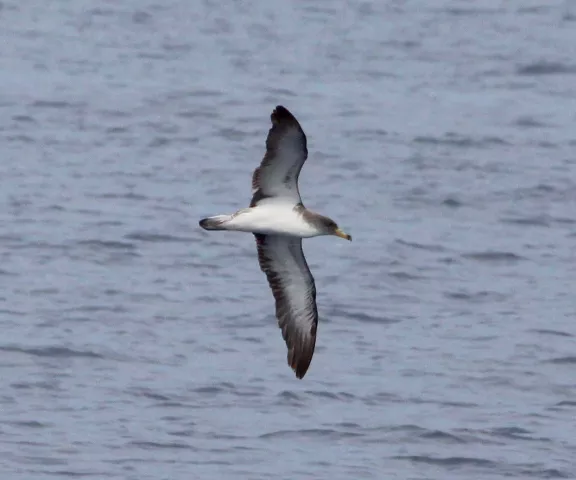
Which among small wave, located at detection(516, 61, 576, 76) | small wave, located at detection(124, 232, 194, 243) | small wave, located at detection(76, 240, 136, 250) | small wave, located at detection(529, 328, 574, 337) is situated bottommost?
small wave, located at detection(529, 328, 574, 337)

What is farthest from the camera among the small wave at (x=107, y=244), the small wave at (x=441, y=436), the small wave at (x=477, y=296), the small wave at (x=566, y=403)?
the small wave at (x=107, y=244)

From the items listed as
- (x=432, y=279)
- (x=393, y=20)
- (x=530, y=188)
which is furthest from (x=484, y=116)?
(x=432, y=279)

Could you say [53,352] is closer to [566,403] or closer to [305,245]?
[305,245]

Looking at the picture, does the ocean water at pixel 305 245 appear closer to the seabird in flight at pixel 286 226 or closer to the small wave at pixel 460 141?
the small wave at pixel 460 141

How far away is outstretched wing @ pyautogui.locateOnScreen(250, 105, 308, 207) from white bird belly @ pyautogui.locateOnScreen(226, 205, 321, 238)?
81 mm

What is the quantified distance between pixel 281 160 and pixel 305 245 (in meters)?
8.47

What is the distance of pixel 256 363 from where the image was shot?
16.7m

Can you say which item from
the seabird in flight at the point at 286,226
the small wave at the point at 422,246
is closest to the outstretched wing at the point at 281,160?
the seabird in flight at the point at 286,226

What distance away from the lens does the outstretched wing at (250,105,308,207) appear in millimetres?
11878

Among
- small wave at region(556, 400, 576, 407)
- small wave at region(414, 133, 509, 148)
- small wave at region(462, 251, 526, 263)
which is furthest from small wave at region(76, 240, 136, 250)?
small wave at region(414, 133, 509, 148)

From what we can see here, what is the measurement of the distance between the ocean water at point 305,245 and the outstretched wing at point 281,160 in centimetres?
311

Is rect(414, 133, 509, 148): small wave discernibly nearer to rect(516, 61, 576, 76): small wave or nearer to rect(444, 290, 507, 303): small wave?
rect(516, 61, 576, 76): small wave

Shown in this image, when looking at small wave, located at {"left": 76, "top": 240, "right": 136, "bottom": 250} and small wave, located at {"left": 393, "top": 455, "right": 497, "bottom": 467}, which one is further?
small wave, located at {"left": 76, "top": 240, "right": 136, "bottom": 250}

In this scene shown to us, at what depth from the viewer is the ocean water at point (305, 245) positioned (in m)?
15.4
